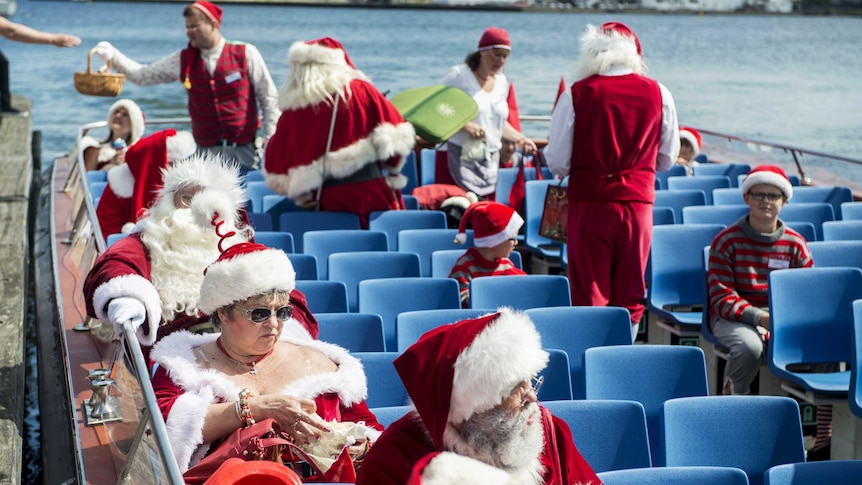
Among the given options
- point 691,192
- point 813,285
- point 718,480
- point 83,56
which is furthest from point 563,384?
point 83,56

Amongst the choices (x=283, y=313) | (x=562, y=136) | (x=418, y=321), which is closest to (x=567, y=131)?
(x=562, y=136)

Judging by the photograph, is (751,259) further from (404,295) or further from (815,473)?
(815,473)

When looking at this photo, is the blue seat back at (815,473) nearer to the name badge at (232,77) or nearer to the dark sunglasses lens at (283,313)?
the dark sunglasses lens at (283,313)

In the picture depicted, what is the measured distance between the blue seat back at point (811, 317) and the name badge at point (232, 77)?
3.79 m

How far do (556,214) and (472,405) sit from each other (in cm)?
340

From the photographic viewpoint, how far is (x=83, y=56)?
35.8 meters

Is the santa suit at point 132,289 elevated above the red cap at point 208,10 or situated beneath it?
situated beneath

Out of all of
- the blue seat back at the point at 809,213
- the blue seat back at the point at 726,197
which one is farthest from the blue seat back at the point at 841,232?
the blue seat back at the point at 726,197

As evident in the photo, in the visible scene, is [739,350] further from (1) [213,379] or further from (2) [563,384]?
(1) [213,379]

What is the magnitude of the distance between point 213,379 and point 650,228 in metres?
2.72

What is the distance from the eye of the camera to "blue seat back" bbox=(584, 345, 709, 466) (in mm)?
3543

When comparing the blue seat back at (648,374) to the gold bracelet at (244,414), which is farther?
the blue seat back at (648,374)

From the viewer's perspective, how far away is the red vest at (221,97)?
6.88 metres

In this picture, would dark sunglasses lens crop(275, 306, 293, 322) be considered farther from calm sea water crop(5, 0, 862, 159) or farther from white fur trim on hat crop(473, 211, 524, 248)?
calm sea water crop(5, 0, 862, 159)
